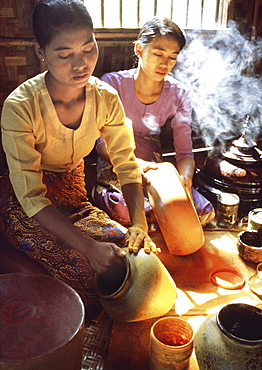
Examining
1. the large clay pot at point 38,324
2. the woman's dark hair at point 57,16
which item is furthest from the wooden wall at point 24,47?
the large clay pot at point 38,324

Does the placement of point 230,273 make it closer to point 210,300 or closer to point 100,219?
point 210,300

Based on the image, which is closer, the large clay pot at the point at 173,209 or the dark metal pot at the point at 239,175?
the large clay pot at the point at 173,209

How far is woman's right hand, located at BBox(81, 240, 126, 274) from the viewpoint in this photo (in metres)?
2.29

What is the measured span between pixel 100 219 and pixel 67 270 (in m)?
0.52

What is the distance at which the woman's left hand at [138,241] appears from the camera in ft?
7.79

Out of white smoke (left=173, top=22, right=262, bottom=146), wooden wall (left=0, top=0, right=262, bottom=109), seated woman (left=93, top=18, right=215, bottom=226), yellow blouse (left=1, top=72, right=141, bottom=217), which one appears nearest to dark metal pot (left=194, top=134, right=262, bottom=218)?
seated woman (left=93, top=18, right=215, bottom=226)

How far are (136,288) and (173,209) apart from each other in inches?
36.8

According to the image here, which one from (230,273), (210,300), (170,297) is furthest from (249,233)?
(170,297)

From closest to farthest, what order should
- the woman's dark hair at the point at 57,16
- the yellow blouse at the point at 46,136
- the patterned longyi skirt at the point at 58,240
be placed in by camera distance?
the woman's dark hair at the point at 57,16 < the yellow blouse at the point at 46,136 < the patterned longyi skirt at the point at 58,240

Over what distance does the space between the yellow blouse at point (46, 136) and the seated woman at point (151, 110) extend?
77 cm

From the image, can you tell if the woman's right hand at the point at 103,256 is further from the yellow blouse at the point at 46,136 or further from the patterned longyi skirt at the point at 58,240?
the yellow blouse at the point at 46,136

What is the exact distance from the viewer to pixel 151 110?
3.90 metres

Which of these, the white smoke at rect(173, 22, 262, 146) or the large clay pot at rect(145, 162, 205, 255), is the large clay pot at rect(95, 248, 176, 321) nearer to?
the large clay pot at rect(145, 162, 205, 255)

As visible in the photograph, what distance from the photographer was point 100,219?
2.89 meters
